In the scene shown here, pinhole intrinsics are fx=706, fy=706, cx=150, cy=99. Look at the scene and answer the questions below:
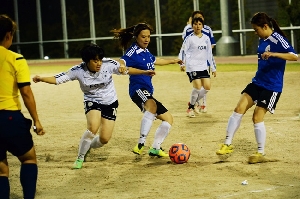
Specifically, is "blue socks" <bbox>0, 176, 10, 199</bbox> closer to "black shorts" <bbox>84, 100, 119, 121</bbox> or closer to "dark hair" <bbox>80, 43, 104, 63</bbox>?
"dark hair" <bbox>80, 43, 104, 63</bbox>

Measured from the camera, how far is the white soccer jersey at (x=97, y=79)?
28.8ft

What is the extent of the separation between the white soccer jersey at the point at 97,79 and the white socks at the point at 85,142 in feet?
1.42

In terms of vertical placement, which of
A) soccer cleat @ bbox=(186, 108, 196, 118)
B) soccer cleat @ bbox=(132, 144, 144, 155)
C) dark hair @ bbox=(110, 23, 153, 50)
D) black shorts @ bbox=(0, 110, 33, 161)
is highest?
dark hair @ bbox=(110, 23, 153, 50)

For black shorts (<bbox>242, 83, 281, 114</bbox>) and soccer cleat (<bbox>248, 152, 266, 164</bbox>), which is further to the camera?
black shorts (<bbox>242, 83, 281, 114</bbox>)

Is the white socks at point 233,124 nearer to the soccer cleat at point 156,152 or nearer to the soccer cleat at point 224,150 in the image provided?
the soccer cleat at point 224,150

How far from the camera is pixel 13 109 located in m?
6.35

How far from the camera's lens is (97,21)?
34.1 meters

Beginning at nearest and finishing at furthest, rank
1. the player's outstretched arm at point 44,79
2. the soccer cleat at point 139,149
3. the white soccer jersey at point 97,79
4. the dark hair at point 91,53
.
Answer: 1. the player's outstretched arm at point 44,79
2. the dark hair at point 91,53
3. the white soccer jersey at point 97,79
4. the soccer cleat at point 139,149

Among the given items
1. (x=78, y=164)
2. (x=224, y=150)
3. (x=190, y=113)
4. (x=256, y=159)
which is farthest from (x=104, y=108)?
(x=190, y=113)

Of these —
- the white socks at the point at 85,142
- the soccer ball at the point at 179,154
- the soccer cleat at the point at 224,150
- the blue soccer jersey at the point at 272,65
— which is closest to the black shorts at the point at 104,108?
the white socks at the point at 85,142

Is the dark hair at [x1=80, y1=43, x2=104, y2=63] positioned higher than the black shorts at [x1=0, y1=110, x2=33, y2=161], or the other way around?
the dark hair at [x1=80, y1=43, x2=104, y2=63]

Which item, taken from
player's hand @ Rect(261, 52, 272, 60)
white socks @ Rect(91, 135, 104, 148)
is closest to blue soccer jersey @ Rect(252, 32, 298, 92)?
player's hand @ Rect(261, 52, 272, 60)

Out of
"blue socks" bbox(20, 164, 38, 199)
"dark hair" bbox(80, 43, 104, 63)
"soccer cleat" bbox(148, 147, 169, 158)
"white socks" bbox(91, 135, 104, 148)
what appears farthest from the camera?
"soccer cleat" bbox(148, 147, 169, 158)

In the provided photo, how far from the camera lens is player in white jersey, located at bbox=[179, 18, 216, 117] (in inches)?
531
